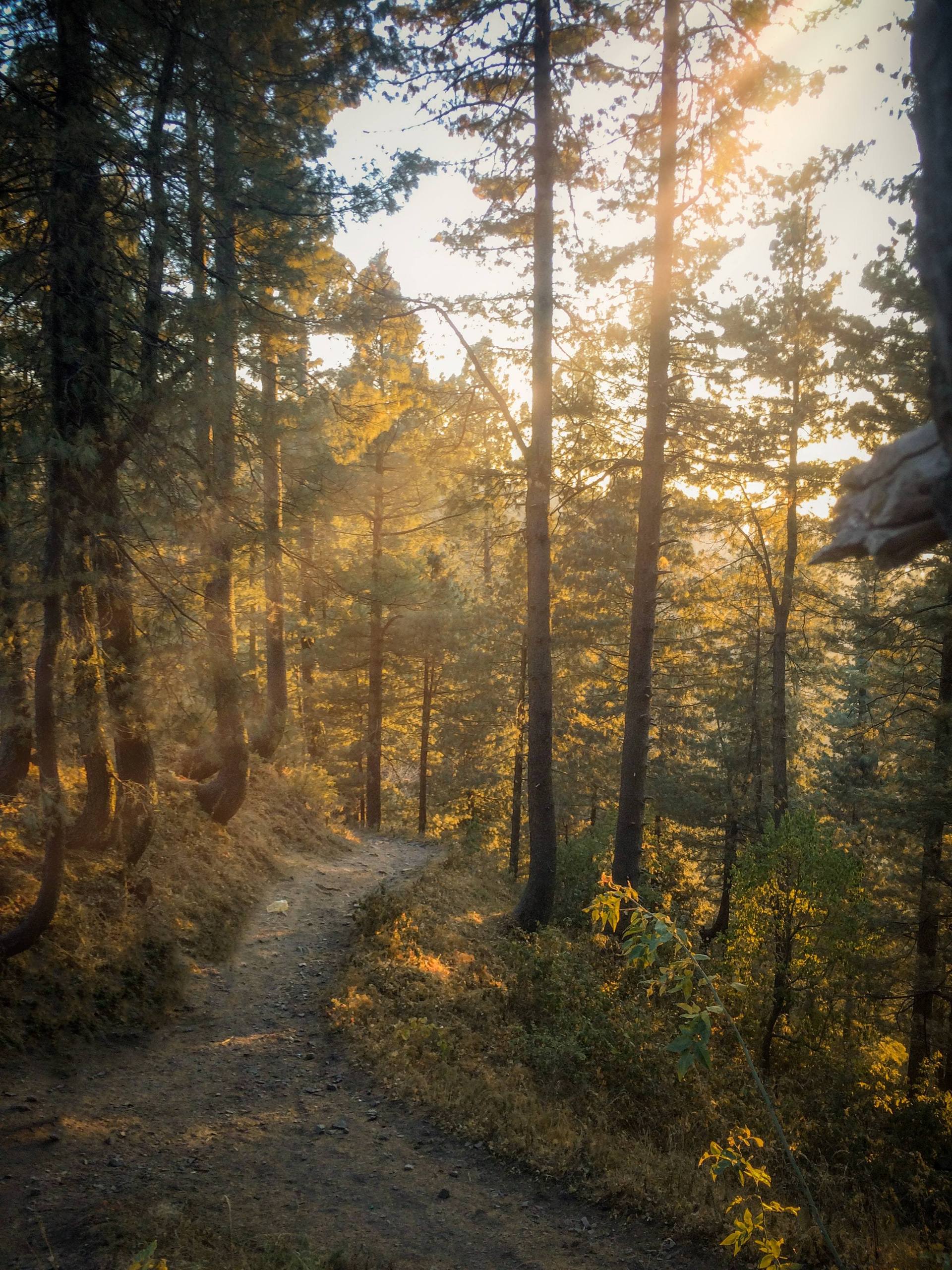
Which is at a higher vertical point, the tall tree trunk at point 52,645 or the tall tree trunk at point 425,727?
the tall tree trunk at point 52,645

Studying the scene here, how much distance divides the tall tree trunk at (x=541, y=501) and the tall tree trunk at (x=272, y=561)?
4153 mm

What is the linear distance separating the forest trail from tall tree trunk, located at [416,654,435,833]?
52.0 ft

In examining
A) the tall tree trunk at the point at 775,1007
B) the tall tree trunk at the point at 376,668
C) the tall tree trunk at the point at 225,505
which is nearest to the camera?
the tall tree trunk at the point at 225,505

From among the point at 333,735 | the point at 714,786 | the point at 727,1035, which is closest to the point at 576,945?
the point at 727,1035

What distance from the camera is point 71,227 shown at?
21.9 feet

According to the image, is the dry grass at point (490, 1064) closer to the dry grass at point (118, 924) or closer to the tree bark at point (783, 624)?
the dry grass at point (118, 924)

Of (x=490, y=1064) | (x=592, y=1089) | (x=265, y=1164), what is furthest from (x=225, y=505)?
(x=592, y=1089)

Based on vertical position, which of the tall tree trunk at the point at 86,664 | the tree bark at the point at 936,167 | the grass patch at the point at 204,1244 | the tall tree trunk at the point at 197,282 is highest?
the tall tree trunk at the point at 197,282

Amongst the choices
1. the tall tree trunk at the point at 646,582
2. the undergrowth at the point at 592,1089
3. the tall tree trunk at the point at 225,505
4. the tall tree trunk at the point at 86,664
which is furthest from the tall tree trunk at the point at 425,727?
the tall tree trunk at the point at 86,664

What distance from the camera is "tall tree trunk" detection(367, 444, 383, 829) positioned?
2000cm

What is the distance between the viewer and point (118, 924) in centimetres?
846

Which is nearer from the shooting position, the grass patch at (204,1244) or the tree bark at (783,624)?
the grass patch at (204,1244)

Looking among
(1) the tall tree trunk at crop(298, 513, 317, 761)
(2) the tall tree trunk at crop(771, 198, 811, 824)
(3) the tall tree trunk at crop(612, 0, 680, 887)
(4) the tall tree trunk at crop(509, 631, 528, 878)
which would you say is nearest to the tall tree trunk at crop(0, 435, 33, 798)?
(1) the tall tree trunk at crop(298, 513, 317, 761)

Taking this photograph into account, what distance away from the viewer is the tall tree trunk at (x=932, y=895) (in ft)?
39.3
